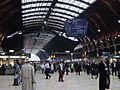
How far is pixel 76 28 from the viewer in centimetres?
3172

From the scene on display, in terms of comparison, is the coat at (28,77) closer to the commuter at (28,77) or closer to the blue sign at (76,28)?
the commuter at (28,77)

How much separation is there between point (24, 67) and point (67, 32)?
18.6 metres

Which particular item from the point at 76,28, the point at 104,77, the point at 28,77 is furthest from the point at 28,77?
the point at 76,28

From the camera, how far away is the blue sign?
3162 cm

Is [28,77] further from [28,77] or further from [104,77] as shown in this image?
[104,77]

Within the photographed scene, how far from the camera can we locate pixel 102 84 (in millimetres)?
17797

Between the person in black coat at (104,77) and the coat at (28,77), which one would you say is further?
the person in black coat at (104,77)

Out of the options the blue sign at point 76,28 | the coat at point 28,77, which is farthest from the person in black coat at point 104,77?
the blue sign at point 76,28

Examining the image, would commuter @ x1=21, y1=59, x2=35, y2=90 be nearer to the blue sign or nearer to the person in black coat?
the person in black coat

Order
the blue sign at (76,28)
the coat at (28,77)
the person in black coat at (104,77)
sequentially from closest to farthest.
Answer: the coat at (28,77)
the person in black coat at (104,77)
the blue sign at (76,28)

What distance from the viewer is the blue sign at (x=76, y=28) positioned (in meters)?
31.6

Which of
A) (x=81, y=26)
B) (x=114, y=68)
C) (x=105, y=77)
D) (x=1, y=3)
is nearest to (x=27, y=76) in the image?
(x=105, y=77)

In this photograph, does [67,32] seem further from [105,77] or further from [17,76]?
[105,77]

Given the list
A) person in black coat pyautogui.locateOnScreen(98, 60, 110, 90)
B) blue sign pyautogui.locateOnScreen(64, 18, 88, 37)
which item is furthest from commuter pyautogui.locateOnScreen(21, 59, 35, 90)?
blue sign pyautogui.locateOnScreen(64, 18, 88, 37)
